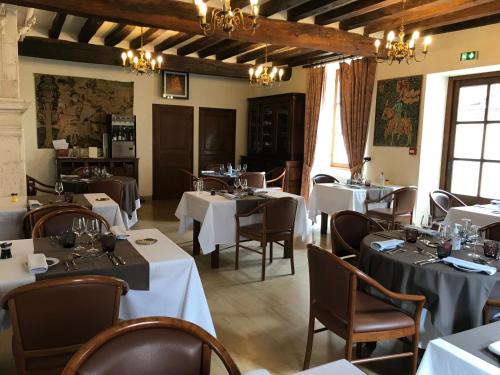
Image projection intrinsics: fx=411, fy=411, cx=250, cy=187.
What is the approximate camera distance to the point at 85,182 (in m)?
5.68

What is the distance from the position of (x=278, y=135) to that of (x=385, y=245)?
21.4 feet

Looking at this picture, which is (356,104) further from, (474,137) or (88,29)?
(88,29)

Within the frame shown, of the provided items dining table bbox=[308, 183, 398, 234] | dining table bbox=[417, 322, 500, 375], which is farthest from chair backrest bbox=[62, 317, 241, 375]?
dining table bbox=[308, 183, 398, 234]

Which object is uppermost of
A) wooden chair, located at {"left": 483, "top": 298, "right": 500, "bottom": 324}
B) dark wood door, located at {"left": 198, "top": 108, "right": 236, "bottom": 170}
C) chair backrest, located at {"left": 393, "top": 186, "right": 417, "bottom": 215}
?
dark wood door, located at {"left": 198, "top": 108, "right": 236, "bottom": 170}

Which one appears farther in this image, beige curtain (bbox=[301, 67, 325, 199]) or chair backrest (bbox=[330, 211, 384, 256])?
beige curtain (bbox=[301, 67, 325, 199])

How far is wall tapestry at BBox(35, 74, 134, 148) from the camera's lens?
317 inches

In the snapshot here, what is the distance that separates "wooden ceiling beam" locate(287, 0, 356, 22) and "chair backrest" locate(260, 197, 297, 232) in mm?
2379

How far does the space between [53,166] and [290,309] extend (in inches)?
256

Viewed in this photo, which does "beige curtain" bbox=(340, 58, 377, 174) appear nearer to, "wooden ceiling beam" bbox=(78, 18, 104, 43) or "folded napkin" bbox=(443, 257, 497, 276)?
"wooden ceiling beam" bbox=(78, 18, 104, 43)

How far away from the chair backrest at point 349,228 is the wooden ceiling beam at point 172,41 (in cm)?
477

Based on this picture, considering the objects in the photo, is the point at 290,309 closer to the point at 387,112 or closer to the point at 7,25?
the point at 387,112

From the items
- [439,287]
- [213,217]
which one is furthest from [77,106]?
[439,287]

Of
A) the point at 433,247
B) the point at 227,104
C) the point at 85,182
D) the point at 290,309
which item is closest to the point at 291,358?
the point at 290,309

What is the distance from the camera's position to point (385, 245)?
2797mm
